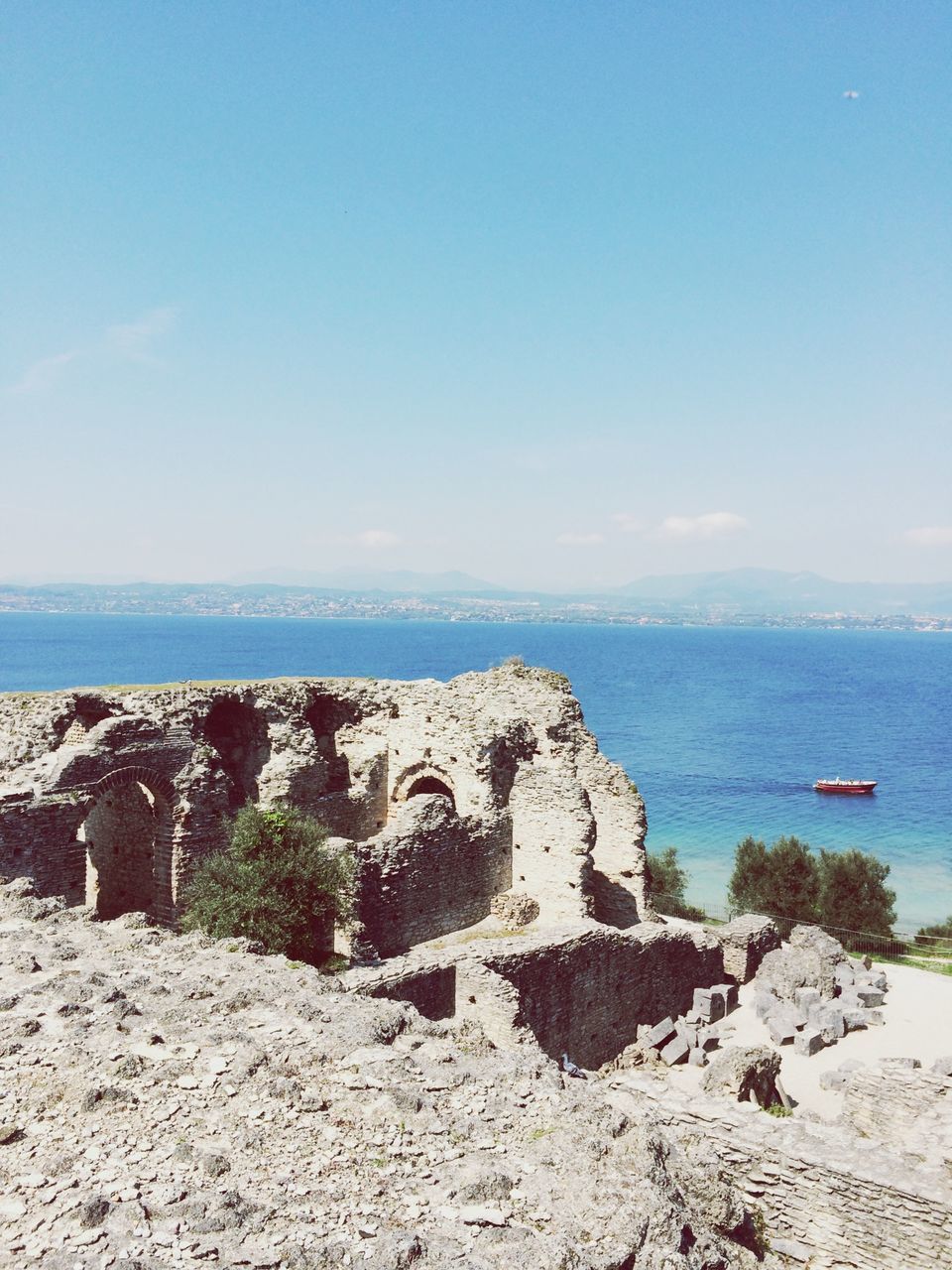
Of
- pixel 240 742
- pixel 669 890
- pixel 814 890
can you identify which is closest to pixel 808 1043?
pixel 240 742

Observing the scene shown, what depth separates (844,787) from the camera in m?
62.9

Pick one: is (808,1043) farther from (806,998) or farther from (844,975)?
(844,975)

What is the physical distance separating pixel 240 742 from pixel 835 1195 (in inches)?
586

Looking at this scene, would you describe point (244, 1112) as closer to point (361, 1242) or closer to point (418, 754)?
point (361, 1242)

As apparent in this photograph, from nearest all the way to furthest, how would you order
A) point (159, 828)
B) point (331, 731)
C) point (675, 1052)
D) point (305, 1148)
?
point (305, 1148) < point (675, 1052) < point (159, 828) < point (331, 731)

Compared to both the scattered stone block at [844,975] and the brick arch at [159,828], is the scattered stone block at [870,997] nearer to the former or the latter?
the scattered stone block at [844,975]

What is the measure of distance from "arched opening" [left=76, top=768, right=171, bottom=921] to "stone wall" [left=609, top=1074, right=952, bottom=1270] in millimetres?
11127

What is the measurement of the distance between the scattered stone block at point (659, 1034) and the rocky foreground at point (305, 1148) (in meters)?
9.29

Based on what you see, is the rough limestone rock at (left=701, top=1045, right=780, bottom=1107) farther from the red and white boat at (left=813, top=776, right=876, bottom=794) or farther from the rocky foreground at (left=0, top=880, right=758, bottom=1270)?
the red and white boat at (left=813, top=776, right=876, bottom=794)

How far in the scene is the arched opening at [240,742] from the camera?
19422 millimetres

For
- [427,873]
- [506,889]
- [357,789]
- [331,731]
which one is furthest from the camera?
[331,731]

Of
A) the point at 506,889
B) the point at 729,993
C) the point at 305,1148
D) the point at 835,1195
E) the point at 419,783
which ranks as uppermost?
the point at 305,1148

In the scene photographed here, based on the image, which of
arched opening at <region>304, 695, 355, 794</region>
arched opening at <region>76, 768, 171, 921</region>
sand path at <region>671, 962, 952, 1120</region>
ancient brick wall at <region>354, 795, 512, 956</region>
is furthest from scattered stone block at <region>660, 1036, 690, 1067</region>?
arched opening at <region>76, 768, 171, 921</region>

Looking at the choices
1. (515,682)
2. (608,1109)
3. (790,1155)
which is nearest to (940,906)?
(515,682)
